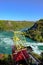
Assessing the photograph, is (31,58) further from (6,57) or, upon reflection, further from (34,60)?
(6,57)

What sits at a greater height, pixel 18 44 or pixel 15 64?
pixel 18 44

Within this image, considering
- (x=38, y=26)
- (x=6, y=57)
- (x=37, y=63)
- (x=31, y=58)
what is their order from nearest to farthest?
(x=37, y=63) → (x=31, y=58) → (x=6, y=57) → (x=38, y=26)

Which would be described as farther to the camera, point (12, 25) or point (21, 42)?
point (12, 25)

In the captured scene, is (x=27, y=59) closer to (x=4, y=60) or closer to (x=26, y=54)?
(x=26, y=54)

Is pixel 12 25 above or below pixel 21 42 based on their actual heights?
below

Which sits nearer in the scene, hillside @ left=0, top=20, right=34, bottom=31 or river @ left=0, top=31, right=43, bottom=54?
river @ left=0, top=31, right=43, bottom=54

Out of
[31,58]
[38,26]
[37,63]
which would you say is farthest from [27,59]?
[38,26]

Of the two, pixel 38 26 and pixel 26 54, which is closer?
pixel 26 54

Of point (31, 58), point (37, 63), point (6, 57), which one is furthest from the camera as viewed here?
point (6, 57)

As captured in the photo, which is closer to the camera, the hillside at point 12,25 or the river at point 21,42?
the river at point 21,42

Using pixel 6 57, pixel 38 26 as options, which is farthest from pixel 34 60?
pixel 38 26
